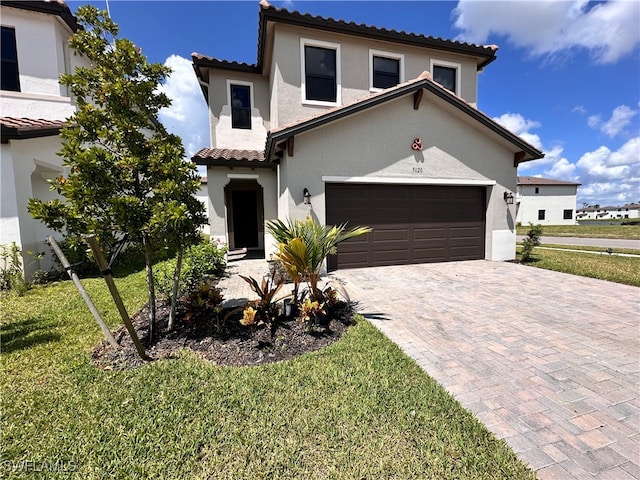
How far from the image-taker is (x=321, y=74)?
1052 centimetres

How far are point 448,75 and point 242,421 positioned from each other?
14427mm

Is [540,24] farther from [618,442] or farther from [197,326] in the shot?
[197,326]

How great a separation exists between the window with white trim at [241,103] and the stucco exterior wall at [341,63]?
2.27m

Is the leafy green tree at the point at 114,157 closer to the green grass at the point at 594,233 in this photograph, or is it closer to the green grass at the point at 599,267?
the green grass at the point at 599,267

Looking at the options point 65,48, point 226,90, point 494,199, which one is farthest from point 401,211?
point 65,48

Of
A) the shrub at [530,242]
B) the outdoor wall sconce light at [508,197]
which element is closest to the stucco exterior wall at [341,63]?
the outdoor wall sconce light at [508,197]

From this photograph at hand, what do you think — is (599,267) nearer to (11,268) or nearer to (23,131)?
(23,131)

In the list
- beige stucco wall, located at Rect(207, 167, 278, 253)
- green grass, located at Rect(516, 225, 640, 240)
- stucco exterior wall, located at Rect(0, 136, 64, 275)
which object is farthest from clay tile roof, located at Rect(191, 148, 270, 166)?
green grass, located at Rect(516, 225, 640, 240)

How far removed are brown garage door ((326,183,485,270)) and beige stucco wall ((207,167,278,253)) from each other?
3.37 meters

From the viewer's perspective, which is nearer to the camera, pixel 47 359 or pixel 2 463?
pixel 2 463

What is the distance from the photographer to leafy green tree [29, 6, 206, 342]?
3605 millimetres

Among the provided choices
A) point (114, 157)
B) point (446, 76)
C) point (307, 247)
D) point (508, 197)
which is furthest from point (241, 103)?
point (508, 197)

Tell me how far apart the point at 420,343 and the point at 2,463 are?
4.59m

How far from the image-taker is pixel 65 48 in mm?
10352
